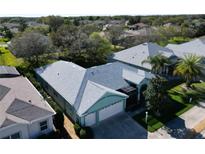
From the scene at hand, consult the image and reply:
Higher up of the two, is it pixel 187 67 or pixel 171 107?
pixel 187 67

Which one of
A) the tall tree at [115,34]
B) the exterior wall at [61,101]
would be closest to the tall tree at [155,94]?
the exterior wall at [61,101]

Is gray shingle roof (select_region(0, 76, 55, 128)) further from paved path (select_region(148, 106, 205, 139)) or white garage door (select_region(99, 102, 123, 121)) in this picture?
paved path (select_region(148, 106, 205, 139))

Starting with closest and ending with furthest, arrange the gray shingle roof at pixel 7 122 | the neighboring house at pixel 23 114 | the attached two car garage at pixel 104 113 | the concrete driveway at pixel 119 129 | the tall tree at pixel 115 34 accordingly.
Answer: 1. the gray shingle roof at pixel 7 122
2. the neighboring house at pixel 23 114
3. the concrete driveway at pixel 119 129
4. the attached two car garage at pixel 104 113
5. the tall tree at pixel 115 34

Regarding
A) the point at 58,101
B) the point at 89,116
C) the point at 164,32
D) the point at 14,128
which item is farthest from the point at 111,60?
the point at 164,32

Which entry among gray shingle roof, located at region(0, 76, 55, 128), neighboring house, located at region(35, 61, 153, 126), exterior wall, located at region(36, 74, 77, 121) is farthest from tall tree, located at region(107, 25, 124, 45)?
gray shingle roof, located at region(0, 76, 55, 128)

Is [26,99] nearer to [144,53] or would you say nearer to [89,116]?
[89,116]

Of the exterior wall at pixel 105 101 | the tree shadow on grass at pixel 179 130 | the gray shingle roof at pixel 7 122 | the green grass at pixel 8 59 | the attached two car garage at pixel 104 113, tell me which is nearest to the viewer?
the gray shingle roof at pixel 7 122

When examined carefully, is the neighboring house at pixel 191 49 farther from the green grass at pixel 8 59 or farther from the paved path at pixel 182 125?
the green grass at pixel 8 59
